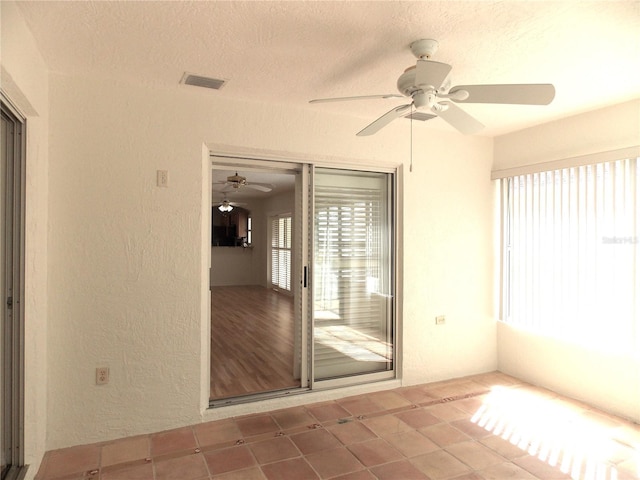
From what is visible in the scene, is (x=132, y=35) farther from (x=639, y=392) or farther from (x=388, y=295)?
(x=639, y=392)

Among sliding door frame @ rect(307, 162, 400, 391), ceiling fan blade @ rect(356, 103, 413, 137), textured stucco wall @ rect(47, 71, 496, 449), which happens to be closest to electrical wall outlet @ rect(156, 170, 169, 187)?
textured stucco wall @ rect(47, 71, 496, 449)

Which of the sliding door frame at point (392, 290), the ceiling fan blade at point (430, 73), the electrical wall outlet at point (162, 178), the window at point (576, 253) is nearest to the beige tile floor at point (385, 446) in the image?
the sliding door frame at point (392, 290)

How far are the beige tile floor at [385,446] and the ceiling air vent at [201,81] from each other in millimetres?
2417

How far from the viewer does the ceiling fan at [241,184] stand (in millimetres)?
5945

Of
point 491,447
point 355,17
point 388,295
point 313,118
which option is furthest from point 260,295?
point 355,17

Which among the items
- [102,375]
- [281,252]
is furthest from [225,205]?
[102,375]

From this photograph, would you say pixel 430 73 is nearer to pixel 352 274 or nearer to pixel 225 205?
pixel 352 274

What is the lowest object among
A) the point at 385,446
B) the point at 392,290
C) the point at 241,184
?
the point at 385,446

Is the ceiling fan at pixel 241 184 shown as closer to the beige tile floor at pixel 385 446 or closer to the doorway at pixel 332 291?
the doorway at pixel 332 291

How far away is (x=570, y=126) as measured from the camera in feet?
11.6

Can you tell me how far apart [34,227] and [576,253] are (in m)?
3.98

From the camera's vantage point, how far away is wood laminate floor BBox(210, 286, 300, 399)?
369cm

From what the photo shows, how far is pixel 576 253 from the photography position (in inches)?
138

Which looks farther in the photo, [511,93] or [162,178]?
[162,178]
